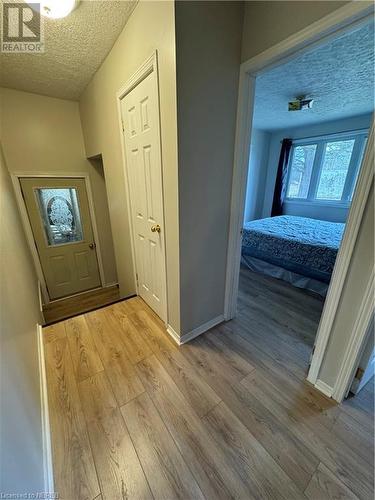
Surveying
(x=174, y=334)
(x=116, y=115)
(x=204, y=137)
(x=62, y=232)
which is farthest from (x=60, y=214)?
(x=204, y=137)

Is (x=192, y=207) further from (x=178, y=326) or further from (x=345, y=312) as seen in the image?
(x=345, y=312)

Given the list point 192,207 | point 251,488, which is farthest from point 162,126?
point 251,488

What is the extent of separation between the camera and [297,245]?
8.59 feet

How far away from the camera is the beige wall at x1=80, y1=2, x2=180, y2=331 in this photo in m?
1.24

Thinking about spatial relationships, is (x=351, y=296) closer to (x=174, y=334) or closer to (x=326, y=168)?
(x=174, y=334)

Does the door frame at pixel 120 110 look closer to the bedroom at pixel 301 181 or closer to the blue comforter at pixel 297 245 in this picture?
the bedroom at pixel 301 181

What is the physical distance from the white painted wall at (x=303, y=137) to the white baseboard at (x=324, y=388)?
3.83 meters

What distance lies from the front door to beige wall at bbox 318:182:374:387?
346 cm

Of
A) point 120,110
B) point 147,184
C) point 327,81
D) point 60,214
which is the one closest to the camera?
point 147,184

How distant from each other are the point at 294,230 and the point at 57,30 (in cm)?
343

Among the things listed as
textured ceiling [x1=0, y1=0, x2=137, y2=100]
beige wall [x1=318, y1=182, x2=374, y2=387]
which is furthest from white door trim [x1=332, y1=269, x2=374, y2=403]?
textured ceiling [x1=0, y1=0, x2=137, y2=100]

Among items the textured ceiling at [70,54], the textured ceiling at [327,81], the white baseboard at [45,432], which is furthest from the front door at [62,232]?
the textured ceiling at [327,81]

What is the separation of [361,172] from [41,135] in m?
3.53

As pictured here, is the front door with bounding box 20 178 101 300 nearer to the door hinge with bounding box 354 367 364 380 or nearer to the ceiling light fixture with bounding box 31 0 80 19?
the ceiling light fixture with bounding box 31 0 80 19
